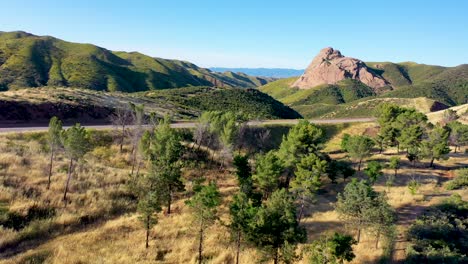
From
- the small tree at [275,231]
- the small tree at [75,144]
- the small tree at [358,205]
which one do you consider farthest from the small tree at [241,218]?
the small tree at [75,144]

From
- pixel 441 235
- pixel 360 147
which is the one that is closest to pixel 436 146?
pixel 360 147

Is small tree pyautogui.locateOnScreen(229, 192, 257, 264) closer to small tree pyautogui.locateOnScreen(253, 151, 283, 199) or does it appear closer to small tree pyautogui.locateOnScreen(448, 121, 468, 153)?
small tree pyautogui.locateOnScreen(253, 151, 283, 199)

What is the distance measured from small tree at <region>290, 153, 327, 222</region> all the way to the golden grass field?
379 cm

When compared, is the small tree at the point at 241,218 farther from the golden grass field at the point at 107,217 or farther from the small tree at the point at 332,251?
the small tree at the point at 332,251

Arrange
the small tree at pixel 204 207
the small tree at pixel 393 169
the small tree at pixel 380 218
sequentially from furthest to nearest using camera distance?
the small tree at pixel 393 169
the small tree at pixel 380 218
the small tree at pixel 204 207

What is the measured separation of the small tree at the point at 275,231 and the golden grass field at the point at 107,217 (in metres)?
4.05

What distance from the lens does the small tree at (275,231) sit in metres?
27.7

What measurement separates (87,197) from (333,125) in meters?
74.5

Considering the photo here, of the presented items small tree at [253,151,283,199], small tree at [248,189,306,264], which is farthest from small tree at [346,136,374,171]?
small tree at [248,189,306,264]

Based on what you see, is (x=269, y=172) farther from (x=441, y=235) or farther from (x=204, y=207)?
(x=441, y=235)

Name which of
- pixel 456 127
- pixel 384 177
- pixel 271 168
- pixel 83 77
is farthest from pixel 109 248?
pixel 83 77

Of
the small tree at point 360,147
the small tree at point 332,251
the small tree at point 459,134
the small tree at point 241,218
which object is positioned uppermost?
the small tree at point 459,134

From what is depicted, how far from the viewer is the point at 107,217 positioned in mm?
39219

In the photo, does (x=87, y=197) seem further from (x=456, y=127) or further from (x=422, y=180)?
(x=456, y=127)
